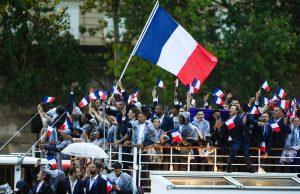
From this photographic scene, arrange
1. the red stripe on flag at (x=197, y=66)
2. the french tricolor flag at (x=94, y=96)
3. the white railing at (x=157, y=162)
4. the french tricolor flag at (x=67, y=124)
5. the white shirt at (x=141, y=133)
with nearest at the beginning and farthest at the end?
the white railing at (x=157, y=162)
the white shirt at (x=141, y=133)
the french tricolor flag at (x=67, y=124)
the red stripe on flag at (x=197, y=66)
the french tricolor flag at (x=94, y=96)

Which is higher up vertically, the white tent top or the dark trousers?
the dark trousers

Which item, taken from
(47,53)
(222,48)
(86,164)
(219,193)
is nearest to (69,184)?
(86,164)

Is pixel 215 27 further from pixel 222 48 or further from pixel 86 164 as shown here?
pixel 86 164

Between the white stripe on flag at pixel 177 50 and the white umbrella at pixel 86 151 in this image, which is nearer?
the white umbrella at pixel 86 151

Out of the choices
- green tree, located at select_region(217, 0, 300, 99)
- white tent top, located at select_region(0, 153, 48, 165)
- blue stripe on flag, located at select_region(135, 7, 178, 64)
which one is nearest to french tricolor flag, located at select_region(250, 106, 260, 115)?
blue stripe on flag, located at select_region(135, 7, 178, 64)

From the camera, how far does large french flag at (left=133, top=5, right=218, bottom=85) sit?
1029 inches

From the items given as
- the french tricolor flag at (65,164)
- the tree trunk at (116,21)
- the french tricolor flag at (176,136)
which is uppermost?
the tree trunk at (116,21)

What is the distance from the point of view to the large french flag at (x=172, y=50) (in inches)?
1029

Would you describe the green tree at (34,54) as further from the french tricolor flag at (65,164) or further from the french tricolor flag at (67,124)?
the french tricolor flag at (65,164)

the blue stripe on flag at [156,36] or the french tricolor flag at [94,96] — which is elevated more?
the blue stripe on flag at [156,36]

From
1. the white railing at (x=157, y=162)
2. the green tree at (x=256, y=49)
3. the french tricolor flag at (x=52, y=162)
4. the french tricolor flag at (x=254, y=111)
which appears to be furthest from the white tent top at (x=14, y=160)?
A: the green tree at (x=256, y=49)

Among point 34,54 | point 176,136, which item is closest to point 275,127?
point 176,136

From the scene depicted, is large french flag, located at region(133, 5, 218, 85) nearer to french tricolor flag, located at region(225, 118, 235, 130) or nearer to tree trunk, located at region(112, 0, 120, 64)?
french tricolor flag, located at region(225, 118, 235, 130)

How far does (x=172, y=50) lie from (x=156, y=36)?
53cm
